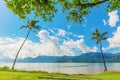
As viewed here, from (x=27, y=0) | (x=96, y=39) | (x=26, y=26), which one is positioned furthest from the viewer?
(x=96, y=39)

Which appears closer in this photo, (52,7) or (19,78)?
(52,7)

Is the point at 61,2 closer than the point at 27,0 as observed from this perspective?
No

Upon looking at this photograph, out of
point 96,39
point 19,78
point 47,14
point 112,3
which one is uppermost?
point 96,39

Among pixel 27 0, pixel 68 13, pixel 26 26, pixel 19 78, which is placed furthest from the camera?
pixel 26 26

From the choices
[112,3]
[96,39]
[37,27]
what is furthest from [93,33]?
[112,3]

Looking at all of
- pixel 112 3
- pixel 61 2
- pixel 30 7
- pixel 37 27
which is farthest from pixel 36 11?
pixel 37 27

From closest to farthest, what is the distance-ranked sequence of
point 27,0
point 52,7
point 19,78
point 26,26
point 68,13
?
point 27,0
point 52,7
point 68,13
point 19,78
point 26,26

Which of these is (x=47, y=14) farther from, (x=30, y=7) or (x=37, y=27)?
(x=37, y=27)

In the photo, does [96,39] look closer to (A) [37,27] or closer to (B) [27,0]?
(A) [37,27]

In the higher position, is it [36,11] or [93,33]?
[93,33]

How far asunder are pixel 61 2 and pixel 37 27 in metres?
58.6

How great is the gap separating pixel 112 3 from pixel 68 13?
372 cm

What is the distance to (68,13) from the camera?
21328 mm

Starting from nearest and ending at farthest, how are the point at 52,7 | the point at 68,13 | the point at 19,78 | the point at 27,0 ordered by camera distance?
the point at 27,0 → the point at 52,7 → the point at 68,13 → the point at 19,78
